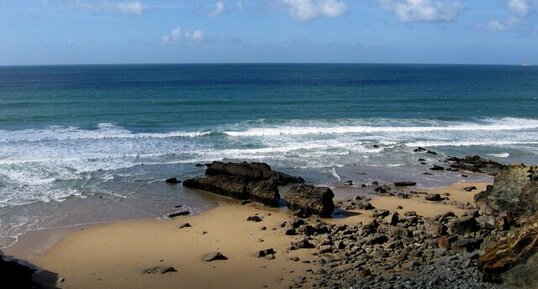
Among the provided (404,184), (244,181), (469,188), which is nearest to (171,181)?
(244,181)

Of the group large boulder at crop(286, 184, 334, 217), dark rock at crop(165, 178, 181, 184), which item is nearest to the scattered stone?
large boulder at crop(286, 184, 334, 217)

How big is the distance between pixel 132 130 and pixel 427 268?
1102 inches

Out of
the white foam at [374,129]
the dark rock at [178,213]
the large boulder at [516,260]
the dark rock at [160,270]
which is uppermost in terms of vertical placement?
the large boulder at [516,260]

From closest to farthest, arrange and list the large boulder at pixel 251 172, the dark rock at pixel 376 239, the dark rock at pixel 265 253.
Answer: the dark rock at pixel 265 253
the dark rock at pixel 376 239
the large boulder at pixel 251 172

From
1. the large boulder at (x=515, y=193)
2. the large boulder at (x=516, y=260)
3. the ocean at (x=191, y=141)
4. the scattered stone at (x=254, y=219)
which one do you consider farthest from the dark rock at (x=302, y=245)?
the large boulder at (x=515, y=193)

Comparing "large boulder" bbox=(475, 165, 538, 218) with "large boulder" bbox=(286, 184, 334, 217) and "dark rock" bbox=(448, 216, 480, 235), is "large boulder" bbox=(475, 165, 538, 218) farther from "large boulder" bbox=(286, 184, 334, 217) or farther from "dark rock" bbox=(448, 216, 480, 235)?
"large boulder" bbox=(286, 184, 334, 217)

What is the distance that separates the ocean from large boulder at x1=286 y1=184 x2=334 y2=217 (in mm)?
3567

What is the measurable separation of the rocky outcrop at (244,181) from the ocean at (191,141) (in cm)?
86

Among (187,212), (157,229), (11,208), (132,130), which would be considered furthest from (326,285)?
(132,130)

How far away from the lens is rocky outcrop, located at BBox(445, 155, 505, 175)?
2760cm

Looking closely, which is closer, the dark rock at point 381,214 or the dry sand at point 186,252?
the dry sand at point 186,252

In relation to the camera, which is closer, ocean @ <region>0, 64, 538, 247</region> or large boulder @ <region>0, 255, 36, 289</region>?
large boulder @ <region>0, 255, 36, 289</region>

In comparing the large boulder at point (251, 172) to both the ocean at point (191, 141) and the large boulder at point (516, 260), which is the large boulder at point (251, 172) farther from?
the large boulder at point (516, 260)

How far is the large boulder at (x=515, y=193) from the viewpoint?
15.7 meters
